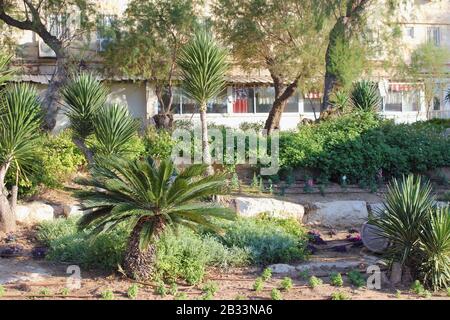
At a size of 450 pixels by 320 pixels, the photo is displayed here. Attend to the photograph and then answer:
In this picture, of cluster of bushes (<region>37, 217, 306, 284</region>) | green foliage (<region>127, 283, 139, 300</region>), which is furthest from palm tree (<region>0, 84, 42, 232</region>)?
green foliage (<region>127, 283, 139, 300</region>)

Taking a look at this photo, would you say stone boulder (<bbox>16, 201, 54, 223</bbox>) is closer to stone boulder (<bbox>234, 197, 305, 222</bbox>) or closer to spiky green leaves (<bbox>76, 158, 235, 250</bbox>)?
spiky green leaves (<bbox>76, 158, 235, 250</bbox>)

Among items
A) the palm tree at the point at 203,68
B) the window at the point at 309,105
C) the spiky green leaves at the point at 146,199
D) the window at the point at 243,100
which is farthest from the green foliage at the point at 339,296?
the window at the point at 309,105

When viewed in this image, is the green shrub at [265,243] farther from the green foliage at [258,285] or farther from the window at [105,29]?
the window at [105,29]

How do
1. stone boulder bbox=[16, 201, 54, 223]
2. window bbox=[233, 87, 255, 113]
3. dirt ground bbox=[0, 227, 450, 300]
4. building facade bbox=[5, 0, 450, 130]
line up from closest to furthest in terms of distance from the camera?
1. dirt ground bbox=[0, 227, 450, 300]
2. stone boulder bbox=[16, 201, 54, 223]
3. building facade bbox=[5, 0, 450, 130]
4. window bbox=[233, 87, 255, 113]

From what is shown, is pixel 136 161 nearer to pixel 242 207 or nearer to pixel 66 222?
pixel 66 222

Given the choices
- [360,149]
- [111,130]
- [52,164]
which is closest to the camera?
[111,130]

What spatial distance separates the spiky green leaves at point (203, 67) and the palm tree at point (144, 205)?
3705mm

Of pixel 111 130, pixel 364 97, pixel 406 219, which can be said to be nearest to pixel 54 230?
pixel 111 130

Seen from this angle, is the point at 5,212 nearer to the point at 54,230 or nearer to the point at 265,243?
the point at 54,230

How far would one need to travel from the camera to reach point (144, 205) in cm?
775

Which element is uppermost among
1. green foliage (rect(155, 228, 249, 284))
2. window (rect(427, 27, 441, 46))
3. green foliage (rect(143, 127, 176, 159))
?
window (rect(427, 27, 441, 46))

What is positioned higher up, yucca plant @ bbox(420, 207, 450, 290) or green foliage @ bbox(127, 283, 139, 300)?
yucca plant @ bbox(420, 207, 450, 290)

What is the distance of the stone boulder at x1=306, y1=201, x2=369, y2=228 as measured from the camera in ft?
40.4

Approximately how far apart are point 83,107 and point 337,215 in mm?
5517
